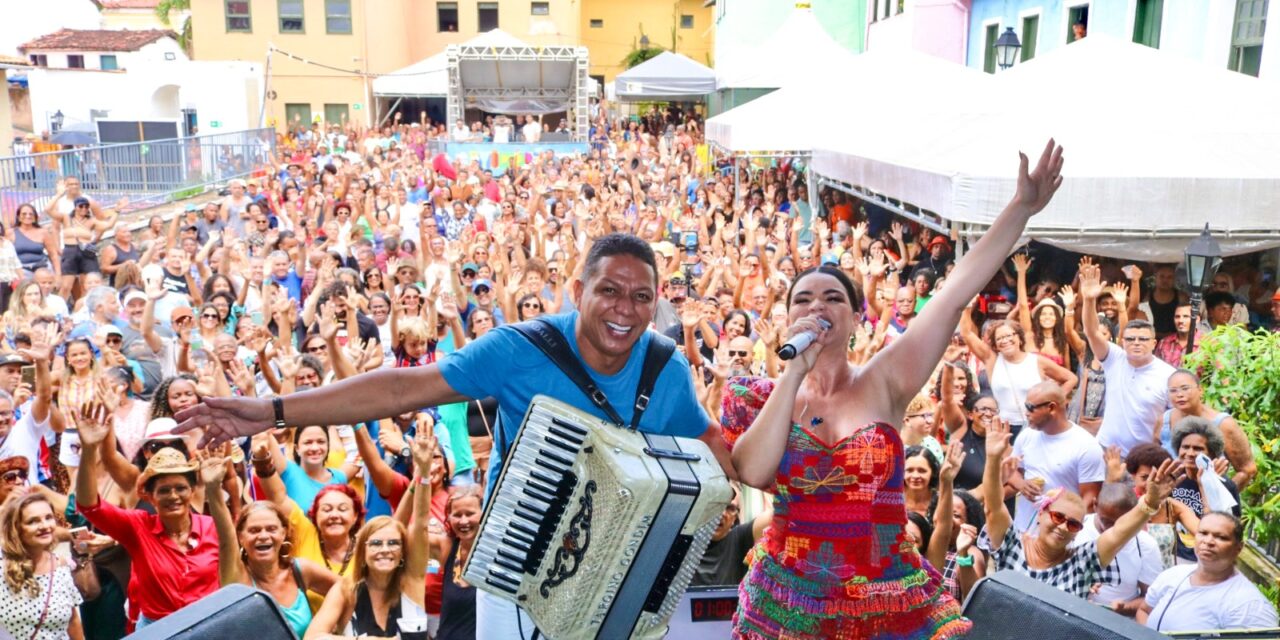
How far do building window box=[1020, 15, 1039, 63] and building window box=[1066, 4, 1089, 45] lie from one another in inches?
53.1

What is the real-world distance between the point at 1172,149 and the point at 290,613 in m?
5.97

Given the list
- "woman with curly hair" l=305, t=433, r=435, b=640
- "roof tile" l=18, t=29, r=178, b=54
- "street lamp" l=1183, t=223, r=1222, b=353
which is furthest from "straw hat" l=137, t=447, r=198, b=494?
"roof tile" l=18, t=29, r=178, b=54

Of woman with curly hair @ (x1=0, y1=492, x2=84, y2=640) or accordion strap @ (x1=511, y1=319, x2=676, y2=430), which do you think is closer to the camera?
accordion strap @ (x1=511, y1=319, x2=676, y2=430)

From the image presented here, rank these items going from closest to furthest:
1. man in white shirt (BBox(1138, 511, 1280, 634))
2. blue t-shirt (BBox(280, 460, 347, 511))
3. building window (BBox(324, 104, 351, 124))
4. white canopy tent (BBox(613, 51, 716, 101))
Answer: man in white shirt (BBox(1138, 511, 1280, 634)), blue t-shirt (BBox(280, 460, 347, 511)), white canopy tent (BBox(613, 51, 716, 101)), building window (BBox(324, 104, 351, 124))

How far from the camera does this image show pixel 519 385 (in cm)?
270

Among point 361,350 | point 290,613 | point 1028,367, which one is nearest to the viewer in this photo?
point 290,613

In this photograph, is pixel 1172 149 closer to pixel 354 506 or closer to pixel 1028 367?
pixel 1028 367

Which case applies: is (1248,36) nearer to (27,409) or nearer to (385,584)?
(385,584)

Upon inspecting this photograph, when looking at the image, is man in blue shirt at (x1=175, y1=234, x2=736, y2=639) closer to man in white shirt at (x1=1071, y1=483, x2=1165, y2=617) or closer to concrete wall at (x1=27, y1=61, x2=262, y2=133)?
man in white shirt at (x1=1071, y1=483, x2=1165, y2=617)

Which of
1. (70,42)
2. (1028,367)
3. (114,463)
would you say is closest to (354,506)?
(114,463)

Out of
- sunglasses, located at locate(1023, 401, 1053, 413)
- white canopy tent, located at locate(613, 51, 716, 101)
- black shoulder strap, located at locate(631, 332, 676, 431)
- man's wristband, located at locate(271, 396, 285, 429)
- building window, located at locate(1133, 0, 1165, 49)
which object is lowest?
sunglasses, located at locate(1023, 401, 1053, 413)

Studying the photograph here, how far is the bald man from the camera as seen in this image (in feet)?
17.2

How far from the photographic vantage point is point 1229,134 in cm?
741

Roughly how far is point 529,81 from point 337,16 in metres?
9.47
